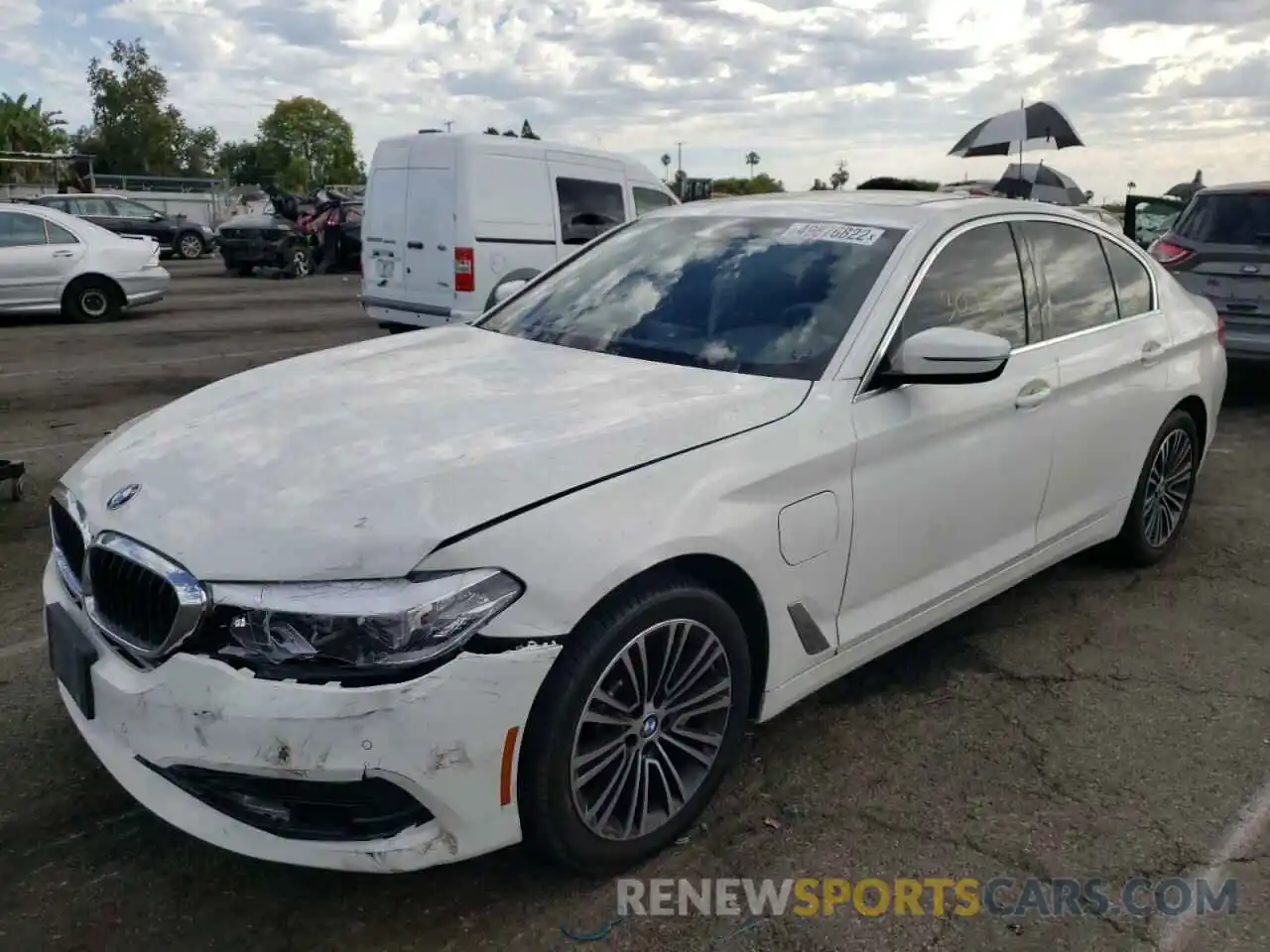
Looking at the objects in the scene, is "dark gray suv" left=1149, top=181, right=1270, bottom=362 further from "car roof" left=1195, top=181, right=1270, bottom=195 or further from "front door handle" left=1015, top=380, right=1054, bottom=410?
"front door handle" left=1015, top=380, right=1054, bottom=410

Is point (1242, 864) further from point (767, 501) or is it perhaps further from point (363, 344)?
point (363, 344)

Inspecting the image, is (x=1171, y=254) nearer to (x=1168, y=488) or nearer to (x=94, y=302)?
(x=1168, y=488)

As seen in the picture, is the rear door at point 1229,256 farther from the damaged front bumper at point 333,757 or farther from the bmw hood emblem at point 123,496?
the bmw hood emblem at point 123,496

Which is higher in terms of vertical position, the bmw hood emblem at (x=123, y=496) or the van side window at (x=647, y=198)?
the van side window at (x=647, y=198)

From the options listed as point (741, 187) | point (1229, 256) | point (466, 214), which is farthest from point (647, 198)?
point (741, 187)

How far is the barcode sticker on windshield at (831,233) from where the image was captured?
3600 millimetres

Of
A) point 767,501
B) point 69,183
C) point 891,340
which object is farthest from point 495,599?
point 69,183

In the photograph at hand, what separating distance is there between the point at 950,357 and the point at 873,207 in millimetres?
979

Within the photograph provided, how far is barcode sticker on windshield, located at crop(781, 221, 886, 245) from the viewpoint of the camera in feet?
11.8

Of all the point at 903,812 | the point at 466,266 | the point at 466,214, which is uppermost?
the point at 466,214

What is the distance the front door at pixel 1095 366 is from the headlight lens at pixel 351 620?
253cm

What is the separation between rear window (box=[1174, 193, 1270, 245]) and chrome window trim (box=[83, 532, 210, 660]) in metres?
8.74

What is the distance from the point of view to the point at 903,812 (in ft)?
10.1

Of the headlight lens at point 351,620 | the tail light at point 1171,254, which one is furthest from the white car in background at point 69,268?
the headlight lens at point 351,620
